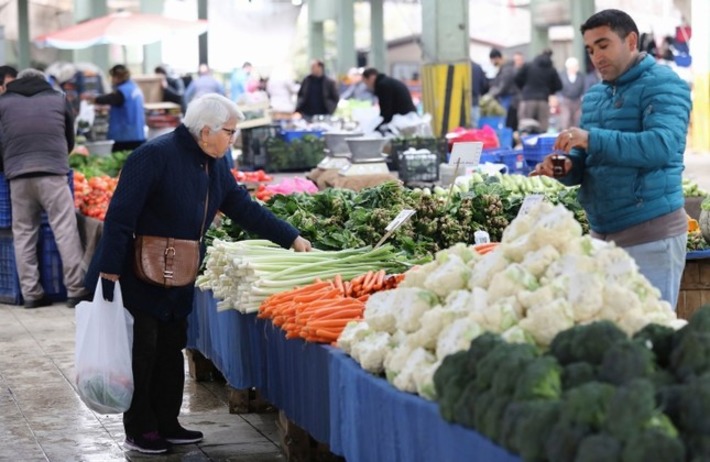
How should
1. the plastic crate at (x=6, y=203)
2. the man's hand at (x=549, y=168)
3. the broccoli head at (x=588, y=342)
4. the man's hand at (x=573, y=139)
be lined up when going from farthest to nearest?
the plastic crate at (x=6, y=203) < the man's hand at (x=549, y=168) < the man's hand at (x=573, y=139) < the broccoli head at (x=588, y=342)

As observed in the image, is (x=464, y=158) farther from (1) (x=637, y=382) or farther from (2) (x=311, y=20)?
(2) (x=311, y=20)

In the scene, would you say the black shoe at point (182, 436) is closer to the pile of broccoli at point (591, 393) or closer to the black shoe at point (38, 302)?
the pile of broccoli at point (591, 393)

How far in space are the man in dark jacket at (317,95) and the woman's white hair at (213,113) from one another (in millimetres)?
17261

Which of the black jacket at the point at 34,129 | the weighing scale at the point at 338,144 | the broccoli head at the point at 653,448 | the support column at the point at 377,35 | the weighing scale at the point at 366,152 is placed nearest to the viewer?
the broccoli head at the point at 653,448

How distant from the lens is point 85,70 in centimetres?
2317

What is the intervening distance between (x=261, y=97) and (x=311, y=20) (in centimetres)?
2779

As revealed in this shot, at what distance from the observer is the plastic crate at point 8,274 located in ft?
39.3

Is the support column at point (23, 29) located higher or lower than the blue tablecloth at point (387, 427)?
higher

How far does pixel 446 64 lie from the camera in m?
18.1

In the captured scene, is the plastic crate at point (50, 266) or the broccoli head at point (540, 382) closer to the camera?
the broccoli head at point (540, 382)

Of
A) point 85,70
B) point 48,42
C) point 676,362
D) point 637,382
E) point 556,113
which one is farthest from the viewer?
point 556,113

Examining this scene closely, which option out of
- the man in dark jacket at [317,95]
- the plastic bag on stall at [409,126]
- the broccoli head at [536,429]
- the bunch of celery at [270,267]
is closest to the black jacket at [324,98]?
the man in dark jacket at [317,95]

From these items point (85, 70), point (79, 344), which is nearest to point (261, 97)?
point (85, 70)

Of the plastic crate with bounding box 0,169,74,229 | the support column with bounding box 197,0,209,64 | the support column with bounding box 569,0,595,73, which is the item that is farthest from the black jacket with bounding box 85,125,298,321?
the support column with bounding box 197,0,209,64
